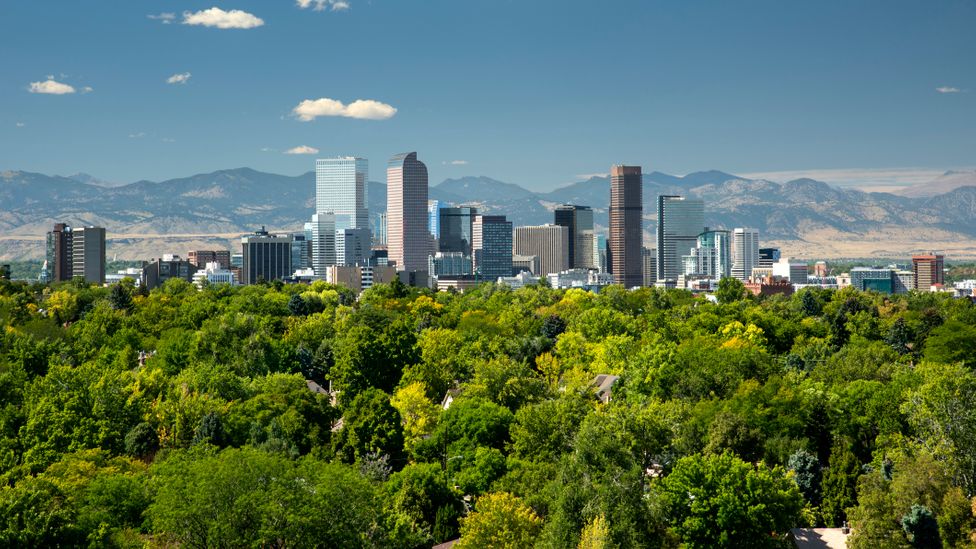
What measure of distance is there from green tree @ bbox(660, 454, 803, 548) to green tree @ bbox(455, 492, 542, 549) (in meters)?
5.28

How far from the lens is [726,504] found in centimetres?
4303

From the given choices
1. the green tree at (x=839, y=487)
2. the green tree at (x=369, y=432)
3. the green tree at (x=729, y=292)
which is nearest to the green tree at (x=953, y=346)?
the green tree at (x=839, y=487)

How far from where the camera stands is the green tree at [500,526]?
43.1 meters

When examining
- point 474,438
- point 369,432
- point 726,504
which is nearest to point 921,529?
point 726,504

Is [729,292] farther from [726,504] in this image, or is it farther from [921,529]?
[726,504]

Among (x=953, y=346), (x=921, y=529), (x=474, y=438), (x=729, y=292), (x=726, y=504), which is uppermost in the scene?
(x=729, y=292)

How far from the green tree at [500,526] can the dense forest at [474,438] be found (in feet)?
0.33

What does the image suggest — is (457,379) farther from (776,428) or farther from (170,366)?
(776,428)

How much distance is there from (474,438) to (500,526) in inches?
544

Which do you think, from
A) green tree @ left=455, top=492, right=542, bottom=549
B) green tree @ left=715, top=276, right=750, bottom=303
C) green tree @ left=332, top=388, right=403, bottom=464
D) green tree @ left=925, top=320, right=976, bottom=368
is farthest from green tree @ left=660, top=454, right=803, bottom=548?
green tree @ left=715, top=276, right=750, bottom=303

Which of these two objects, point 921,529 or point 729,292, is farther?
point 729,292

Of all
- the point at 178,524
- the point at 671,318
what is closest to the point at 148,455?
the point at 178,524

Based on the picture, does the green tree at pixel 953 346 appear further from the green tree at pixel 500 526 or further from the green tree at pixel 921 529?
the green tree at pixel 500 526

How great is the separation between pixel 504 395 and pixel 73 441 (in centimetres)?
2329
